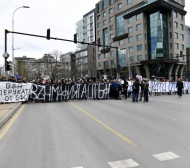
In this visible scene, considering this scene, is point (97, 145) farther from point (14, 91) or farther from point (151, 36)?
point (151, 36)

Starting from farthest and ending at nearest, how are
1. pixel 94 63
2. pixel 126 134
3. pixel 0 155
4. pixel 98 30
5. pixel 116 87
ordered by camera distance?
pixel 94 63
pixel 98 30
pixel 116 87
pixel 126 134
pixel 0 155

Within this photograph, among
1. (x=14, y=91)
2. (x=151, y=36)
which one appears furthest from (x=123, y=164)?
(x=151, y=36)

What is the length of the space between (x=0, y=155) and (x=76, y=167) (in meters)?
1.93

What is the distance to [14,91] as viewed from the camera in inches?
523

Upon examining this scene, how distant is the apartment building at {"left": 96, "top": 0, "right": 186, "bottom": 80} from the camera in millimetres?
47562

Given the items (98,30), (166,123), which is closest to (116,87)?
(166,123)

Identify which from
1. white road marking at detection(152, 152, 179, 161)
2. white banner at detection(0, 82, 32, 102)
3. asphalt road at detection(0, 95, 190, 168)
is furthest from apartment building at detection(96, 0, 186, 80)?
white road marking at detection(152, 152, 179, 161)

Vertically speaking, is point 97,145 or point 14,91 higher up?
point 14,91

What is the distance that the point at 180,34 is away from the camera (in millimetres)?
50812

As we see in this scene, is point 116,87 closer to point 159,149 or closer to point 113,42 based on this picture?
point 159,149

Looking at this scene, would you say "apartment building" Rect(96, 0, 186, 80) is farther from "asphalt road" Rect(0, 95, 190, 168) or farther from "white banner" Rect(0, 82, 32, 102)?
"asphalt road" Rect(0, 95, 190, 168)

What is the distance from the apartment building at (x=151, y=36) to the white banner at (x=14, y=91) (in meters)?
37.0

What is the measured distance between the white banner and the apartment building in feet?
121

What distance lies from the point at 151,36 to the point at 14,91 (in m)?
44.0
